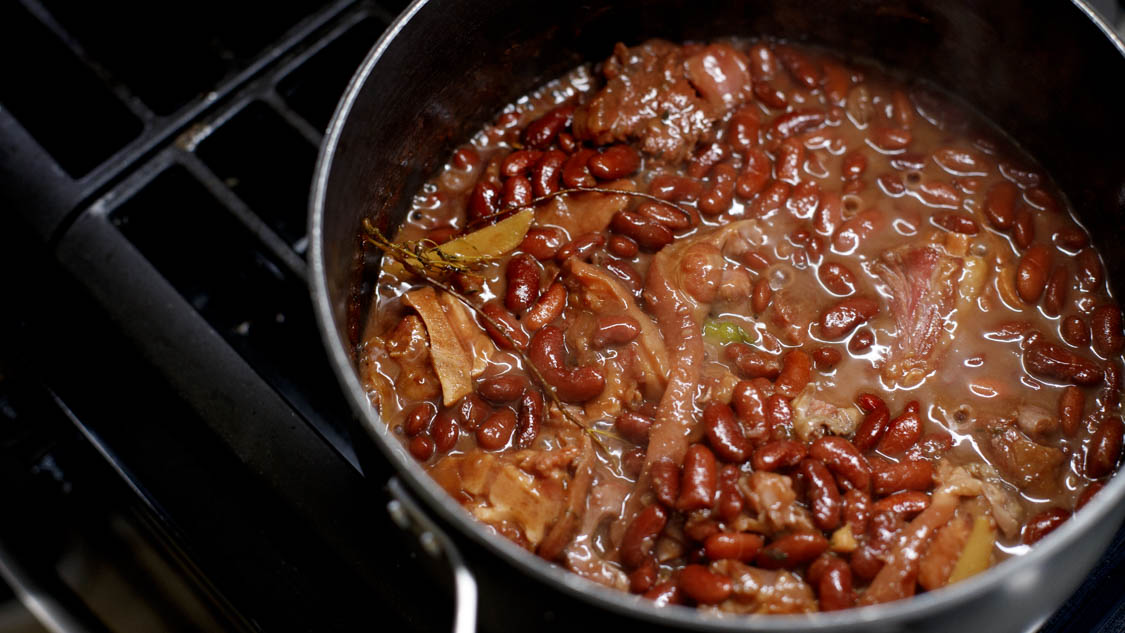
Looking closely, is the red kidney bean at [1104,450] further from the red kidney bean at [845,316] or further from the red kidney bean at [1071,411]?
the red kidney bean at [845,316]

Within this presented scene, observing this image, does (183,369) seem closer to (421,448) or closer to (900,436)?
(421,448)

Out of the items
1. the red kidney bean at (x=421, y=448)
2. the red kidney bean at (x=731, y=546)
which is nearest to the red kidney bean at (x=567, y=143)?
the red kidney bean at (x=421, y=448)

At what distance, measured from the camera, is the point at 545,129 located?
2.69m

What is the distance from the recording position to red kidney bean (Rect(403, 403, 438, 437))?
2205 mm

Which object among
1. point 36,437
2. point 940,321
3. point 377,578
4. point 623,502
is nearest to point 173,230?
point 36,437

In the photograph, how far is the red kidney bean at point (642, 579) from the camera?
1947 millimetres

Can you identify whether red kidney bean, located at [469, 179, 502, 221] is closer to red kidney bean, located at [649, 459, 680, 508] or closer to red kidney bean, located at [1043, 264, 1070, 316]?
red kidney bean, located at [649, 459, 680, 508]

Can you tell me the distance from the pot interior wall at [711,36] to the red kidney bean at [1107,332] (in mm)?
212

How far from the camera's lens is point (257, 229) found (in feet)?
7.98

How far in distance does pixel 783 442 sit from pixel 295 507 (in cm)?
115

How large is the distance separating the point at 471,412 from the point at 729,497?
2.13 feet

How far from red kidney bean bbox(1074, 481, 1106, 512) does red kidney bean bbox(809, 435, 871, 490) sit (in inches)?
19.8

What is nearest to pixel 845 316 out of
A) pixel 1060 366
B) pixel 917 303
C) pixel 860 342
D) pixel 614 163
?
pixel 860 342

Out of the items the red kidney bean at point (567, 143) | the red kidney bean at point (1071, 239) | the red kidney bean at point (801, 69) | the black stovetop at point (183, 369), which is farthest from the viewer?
the red kidney bean at point (801, 69)
